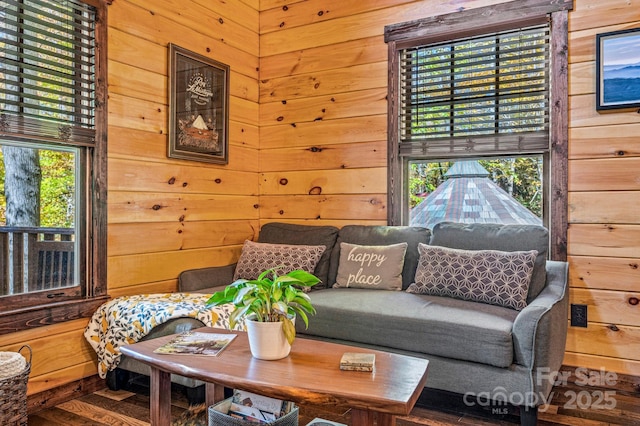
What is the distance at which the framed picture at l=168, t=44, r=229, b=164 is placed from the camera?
3.05m

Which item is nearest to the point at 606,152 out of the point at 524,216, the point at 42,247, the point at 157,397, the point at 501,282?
the point at 524,216

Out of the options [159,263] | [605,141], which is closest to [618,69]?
[605,141]

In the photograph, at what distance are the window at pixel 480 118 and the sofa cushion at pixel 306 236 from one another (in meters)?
0.47

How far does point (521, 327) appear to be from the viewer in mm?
2051

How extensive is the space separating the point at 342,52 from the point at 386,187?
1091 millimetres

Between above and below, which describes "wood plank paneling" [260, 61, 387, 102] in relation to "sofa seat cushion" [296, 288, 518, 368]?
above

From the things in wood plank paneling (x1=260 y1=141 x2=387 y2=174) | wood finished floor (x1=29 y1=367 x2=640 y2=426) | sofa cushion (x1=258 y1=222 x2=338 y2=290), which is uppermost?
wood plank paneling (x1=260 y1=141 x2=387 y2=174)

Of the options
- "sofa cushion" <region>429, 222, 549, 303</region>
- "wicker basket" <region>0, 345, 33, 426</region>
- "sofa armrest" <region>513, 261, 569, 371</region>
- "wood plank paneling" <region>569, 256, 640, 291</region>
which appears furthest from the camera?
"wood plank paneling" <region>569, 256, 640, 291</region>

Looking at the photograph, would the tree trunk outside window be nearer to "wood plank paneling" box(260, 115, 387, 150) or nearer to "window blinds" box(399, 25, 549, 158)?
"wood plank paneling" box(260, 115, 387, 150)

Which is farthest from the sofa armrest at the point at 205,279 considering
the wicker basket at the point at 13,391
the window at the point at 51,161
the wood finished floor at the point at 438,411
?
the wicker basket at the point at 13,391

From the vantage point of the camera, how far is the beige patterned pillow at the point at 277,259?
307cm

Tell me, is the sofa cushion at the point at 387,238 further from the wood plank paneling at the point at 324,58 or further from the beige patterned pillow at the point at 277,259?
the wood plank paneling at the point at 324,58

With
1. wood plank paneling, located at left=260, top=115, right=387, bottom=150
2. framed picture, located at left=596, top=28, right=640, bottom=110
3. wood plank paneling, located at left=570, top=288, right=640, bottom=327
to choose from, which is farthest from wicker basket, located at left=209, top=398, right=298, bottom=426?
framed picture, located at left=596, top=28, right=640, bottom=110

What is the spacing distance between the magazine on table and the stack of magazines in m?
0.19
